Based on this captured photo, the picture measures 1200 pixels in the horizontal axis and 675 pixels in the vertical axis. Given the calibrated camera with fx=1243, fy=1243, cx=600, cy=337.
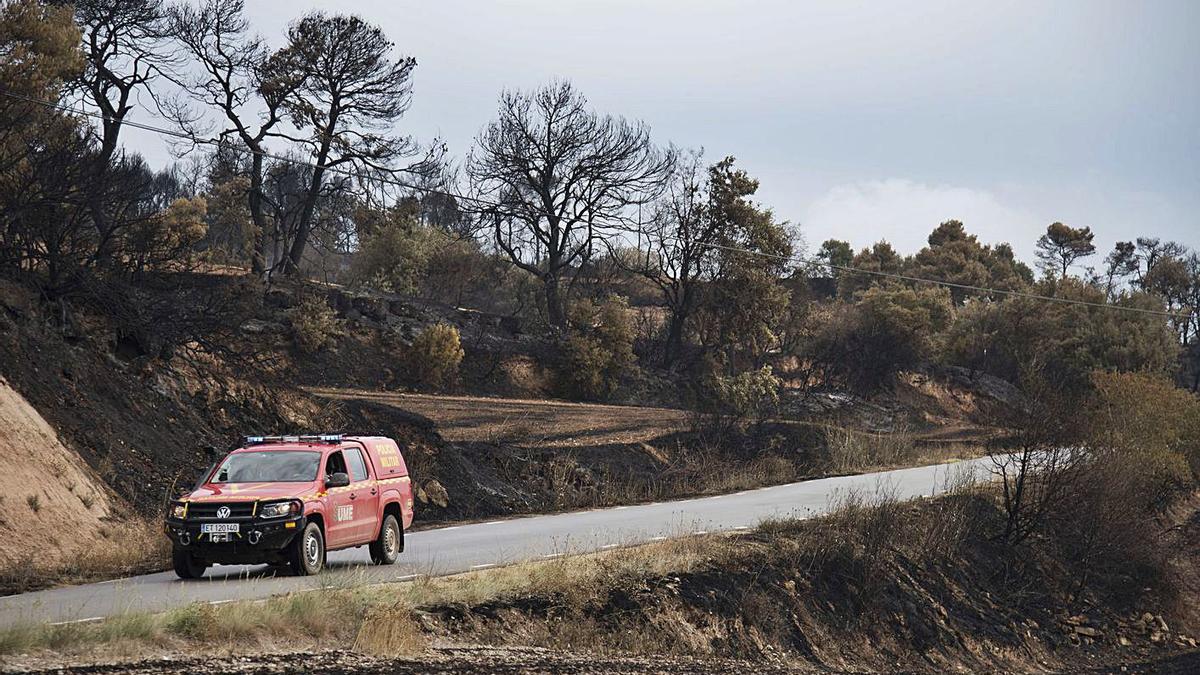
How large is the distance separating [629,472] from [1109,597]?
12513 millimetres

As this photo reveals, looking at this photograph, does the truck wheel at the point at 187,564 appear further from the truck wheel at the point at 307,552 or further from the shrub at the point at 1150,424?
the shrub at the point at 1150,424

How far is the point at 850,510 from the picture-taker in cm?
2517

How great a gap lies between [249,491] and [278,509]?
25.2 inches

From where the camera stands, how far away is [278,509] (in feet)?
50.4

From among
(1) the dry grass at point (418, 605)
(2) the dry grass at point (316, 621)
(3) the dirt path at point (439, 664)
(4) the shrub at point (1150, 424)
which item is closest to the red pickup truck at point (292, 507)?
(1) the dry grass at point (418, 605)

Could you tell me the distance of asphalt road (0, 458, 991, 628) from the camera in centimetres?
1367

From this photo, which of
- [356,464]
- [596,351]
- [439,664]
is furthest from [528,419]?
[439,664]

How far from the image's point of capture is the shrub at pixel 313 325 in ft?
151

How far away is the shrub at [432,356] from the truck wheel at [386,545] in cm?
3030

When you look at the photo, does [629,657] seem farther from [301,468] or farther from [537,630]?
[301,468]

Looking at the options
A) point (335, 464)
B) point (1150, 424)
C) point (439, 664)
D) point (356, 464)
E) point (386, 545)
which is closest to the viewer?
point (439, 664)

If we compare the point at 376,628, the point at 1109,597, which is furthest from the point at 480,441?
the point at 376,628

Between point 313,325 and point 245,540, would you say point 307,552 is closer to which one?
point 245,540

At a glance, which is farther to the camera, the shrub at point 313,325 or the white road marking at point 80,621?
the shrub at point 313,325
